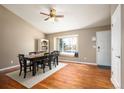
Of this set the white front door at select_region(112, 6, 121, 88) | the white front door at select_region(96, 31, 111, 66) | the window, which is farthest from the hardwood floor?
the window

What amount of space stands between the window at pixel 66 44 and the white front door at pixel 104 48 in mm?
2027

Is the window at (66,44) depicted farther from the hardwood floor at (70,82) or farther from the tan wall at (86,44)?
the hardwood floor at (70,82)

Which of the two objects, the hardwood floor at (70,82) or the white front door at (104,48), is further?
the white front door at (104,48)

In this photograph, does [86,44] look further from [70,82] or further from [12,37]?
[12,37]

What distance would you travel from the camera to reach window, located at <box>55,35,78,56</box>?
628 centimetres

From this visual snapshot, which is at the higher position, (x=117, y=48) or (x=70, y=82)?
(x=117, y=48)

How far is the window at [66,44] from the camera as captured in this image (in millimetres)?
6277

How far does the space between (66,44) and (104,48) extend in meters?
2.95

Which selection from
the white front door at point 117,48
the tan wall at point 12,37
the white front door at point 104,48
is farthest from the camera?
the white front door at point 104,48

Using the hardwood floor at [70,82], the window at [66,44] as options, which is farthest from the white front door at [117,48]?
the window at [66,44]

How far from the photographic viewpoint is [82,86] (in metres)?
2.42

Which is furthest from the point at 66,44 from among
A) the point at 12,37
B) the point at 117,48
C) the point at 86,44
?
the point at 117,48

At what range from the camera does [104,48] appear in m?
4.26

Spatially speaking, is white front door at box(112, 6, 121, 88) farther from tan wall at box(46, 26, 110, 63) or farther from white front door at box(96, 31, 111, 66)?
tan wall at box(46, 26, 110, 63)
